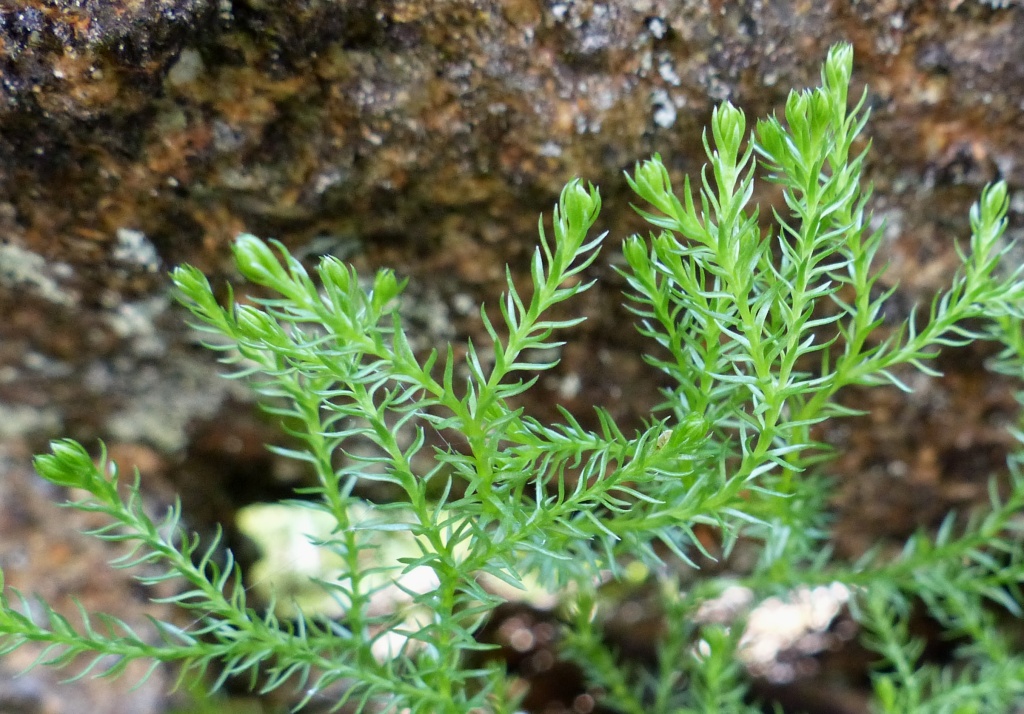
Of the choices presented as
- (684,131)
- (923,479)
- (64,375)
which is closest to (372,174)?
(684,131)

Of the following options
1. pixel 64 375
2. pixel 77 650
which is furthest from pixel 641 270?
pixel 64 375

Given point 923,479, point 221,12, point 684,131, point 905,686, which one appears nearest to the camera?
point 221,12

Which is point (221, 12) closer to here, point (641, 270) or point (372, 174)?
point (372, 174)

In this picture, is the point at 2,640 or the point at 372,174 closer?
the point at 372,174

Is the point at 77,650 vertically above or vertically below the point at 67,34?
below

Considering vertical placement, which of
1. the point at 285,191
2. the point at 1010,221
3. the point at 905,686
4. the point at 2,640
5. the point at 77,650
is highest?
the point at 1010,221

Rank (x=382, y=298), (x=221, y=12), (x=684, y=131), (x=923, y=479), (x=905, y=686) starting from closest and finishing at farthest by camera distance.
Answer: (x=382, y=298), (x=221, y=12), (x=684, y=131), (x=905, y=686), (x=923, y=479)
